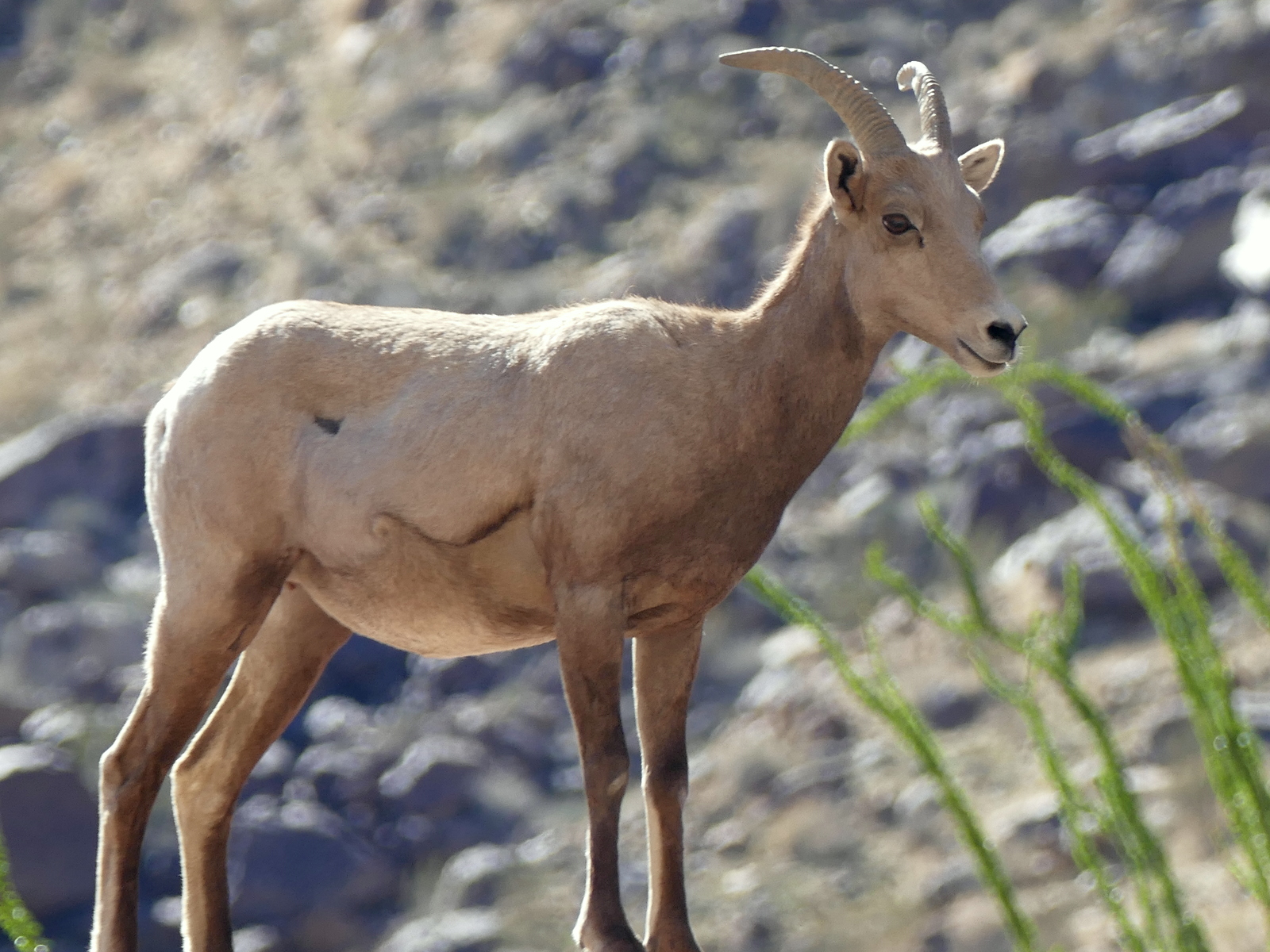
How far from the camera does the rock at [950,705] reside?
64.6 ft

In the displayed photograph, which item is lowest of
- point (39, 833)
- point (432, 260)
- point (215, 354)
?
point (215, 354)

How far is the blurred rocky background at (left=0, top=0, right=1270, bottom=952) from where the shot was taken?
18688mm

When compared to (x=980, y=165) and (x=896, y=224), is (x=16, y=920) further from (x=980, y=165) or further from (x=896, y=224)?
(x=980, y=165)

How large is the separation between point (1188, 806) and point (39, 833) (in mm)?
11499

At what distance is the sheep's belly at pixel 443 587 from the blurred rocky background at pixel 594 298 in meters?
10.8

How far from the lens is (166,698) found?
211 inches

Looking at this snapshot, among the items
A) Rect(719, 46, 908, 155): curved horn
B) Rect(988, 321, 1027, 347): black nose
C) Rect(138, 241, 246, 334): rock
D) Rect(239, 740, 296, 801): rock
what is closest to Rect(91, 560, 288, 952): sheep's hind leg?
Rect(719, 46, 908, 155): curved horn

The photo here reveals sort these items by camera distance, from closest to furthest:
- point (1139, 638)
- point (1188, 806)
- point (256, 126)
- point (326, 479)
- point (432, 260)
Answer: point (326, 479) → point (1188, 806) → point (1139, 638) → point (432, 260) → point (256, 126)

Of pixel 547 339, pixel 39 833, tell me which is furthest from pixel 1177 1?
pixel 547 339

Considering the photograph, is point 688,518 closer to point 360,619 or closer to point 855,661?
point 360,619

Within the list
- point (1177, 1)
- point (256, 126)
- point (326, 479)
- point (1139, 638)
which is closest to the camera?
point (326, 479)

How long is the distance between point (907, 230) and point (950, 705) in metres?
15.4

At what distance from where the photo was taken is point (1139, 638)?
65.5ft

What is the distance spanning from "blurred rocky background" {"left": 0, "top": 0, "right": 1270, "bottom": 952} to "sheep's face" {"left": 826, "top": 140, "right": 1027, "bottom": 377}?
35.4 feet
